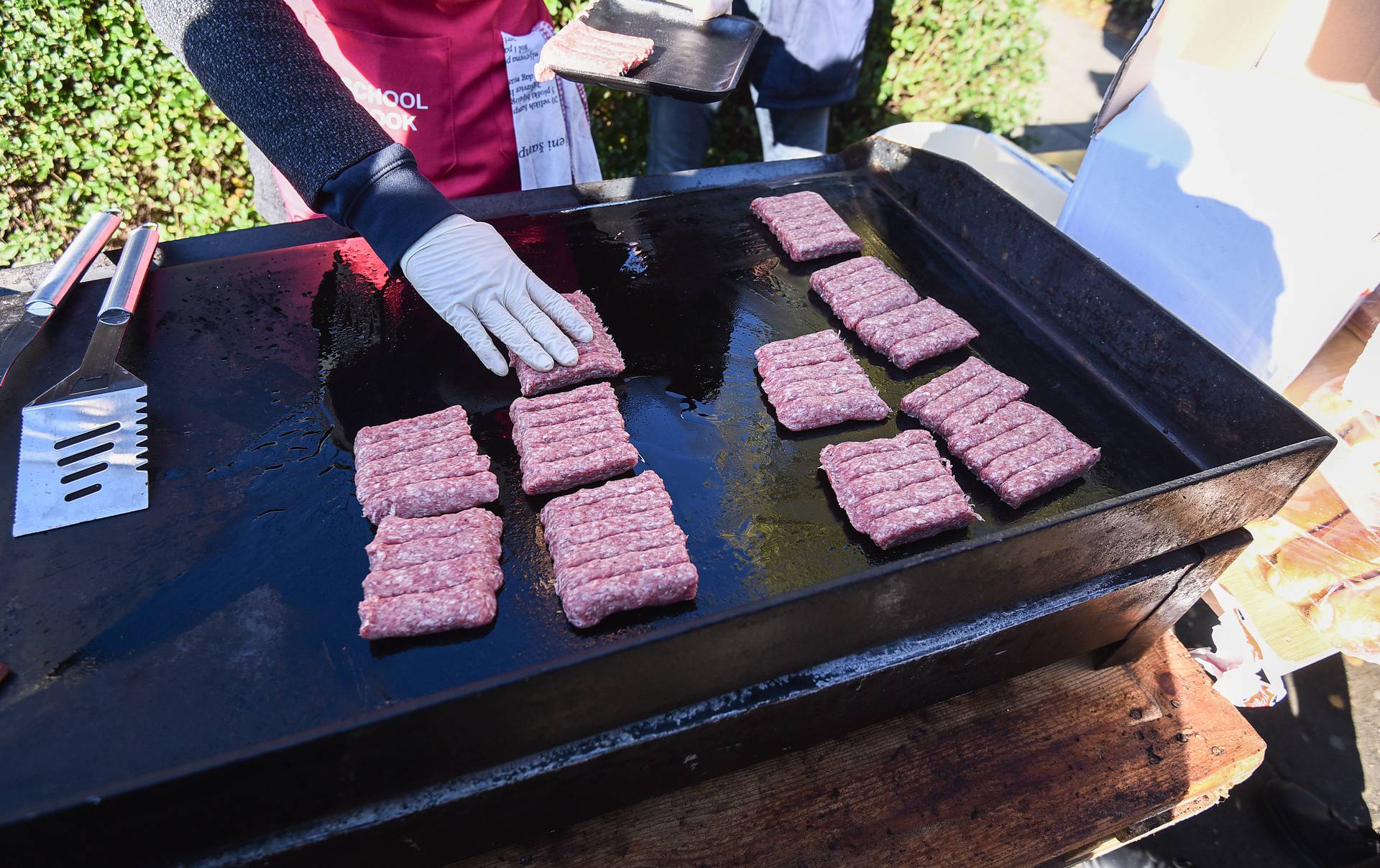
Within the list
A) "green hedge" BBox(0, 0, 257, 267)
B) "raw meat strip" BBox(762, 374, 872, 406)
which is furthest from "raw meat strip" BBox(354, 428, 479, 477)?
"green hedge" BBox(0, 0, 257, 267)

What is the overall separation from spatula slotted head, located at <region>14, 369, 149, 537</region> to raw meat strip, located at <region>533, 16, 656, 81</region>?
2.47 m

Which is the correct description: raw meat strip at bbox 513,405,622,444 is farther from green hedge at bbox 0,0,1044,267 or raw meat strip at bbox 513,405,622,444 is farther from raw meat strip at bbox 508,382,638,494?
green hedge at bbox 0,0,1044,267

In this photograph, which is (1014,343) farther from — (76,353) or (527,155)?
(76,353)

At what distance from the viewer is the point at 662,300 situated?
3611 millimetres

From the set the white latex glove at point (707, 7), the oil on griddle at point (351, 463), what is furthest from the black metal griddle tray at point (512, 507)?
the white latex glove at point (707, 7)

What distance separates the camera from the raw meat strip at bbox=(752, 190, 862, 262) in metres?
3.80

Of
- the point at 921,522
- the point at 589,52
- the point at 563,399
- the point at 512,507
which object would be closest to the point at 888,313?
the point at 921,522

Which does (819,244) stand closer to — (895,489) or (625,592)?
(895,489)

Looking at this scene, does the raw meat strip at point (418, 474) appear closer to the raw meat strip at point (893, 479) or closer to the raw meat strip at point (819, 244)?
the raw meat strip at point (893, 479)

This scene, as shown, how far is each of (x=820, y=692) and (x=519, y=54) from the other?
3459 mm

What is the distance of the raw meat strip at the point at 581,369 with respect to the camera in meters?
3.14

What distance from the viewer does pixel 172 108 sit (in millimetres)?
5727

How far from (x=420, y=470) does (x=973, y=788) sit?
222 centimetres

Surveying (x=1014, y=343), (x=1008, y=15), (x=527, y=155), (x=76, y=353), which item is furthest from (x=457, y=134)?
(x=1008, y=15)
